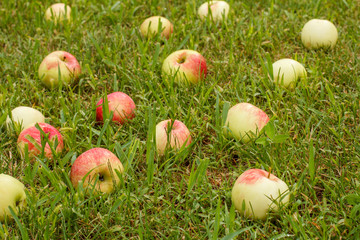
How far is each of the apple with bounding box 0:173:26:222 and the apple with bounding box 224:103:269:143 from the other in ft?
3.84

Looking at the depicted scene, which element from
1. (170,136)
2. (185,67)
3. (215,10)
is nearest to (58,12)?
Result: (215,10)

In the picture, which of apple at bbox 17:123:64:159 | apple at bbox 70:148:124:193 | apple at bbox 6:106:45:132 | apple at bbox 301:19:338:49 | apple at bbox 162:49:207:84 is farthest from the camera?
apple at bbox 301:19:338:49

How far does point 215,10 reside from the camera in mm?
4184

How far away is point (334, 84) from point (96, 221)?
1.85m

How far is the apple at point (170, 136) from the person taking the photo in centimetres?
265

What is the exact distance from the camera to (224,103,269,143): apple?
8.95ft

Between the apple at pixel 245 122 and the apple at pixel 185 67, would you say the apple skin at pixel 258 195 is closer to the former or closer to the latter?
the apple at pixel 245 122

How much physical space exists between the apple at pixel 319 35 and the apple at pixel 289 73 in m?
0.54

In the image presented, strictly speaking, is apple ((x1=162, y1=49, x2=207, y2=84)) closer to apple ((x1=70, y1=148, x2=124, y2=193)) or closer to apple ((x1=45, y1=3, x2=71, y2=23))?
apple ((x1=70, y1=148, x2=124, y2=193))

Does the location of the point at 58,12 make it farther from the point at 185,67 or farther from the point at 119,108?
the point at 119,108

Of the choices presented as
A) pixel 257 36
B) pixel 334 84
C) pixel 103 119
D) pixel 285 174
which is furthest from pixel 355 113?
pixel 103 119

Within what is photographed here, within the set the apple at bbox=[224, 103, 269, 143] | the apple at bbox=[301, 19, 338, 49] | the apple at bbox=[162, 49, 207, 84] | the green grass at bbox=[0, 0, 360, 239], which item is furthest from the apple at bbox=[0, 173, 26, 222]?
the apple at bbox=[301, 19, 338, 49]

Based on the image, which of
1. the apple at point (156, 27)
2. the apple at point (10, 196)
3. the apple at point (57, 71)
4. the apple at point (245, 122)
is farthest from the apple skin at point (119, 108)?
the apple at point (156, 27)

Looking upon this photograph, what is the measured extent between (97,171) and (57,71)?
1162 mm
